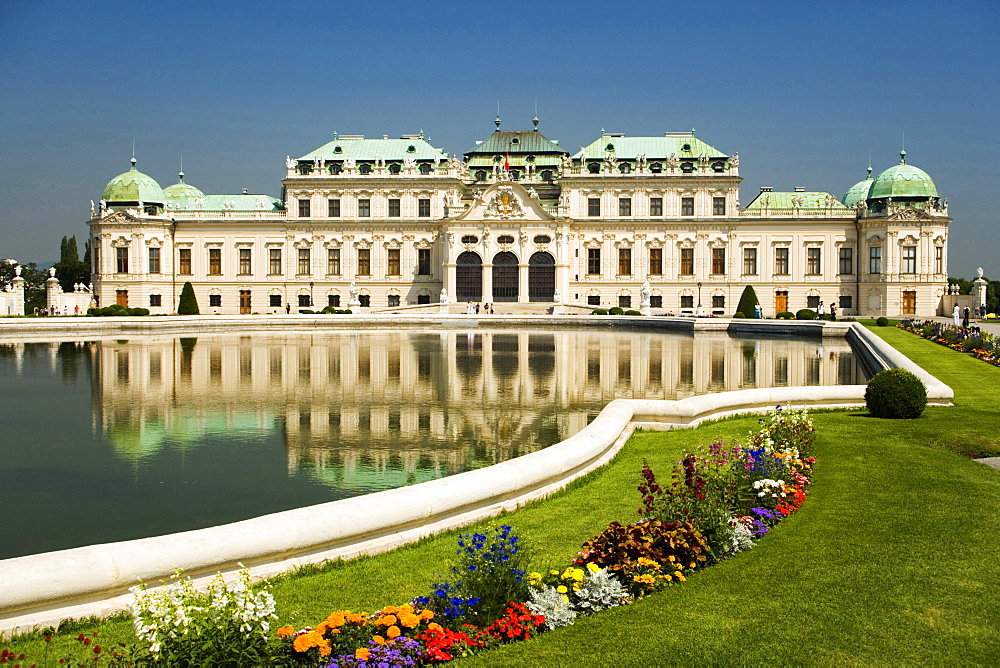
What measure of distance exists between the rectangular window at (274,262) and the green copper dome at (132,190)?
1308cm

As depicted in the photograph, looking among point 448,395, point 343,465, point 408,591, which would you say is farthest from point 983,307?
point 408,591

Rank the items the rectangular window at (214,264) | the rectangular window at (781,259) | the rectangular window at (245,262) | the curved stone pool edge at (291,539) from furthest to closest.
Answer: the rectangular window at (214,264) < the rectangular window at (245,262) < the rectangular window at (781,259) < the curved stone pool edge at (291,539)

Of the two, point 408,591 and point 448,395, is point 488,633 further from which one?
point 448,395

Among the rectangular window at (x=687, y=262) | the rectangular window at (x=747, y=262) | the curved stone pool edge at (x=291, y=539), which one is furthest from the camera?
the rectangular window at (x=687, y=262)

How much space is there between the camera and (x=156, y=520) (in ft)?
43.3

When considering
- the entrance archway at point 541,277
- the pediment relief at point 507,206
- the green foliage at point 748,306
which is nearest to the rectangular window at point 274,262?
the pediment relief at point 507,206

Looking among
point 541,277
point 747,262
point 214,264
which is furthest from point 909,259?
point 214,264

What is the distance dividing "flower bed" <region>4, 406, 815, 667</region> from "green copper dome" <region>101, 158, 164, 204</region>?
88.5 m

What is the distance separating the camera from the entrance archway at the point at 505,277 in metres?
85.2

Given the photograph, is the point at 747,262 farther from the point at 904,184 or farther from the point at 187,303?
the point at 187,303

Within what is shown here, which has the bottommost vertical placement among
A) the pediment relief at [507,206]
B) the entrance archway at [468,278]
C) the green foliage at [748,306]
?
the green foliage at [748,306]

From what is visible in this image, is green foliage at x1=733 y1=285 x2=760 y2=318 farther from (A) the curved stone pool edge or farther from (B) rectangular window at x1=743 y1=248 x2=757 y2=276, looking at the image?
(A) the curved stone pool edge

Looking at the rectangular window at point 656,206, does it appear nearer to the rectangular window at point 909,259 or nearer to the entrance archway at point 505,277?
the entrance archway at point 505,277

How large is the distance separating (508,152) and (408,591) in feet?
288
